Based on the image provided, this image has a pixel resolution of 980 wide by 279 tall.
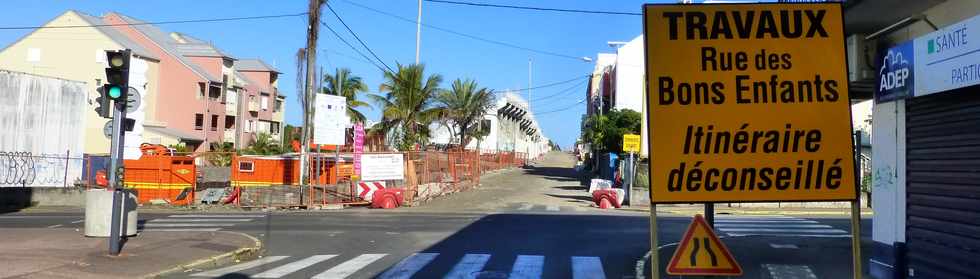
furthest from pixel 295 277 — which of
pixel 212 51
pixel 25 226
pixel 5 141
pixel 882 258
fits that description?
pixel 212 51

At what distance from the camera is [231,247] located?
12992 mm

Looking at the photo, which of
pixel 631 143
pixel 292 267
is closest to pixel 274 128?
pixel 631 143

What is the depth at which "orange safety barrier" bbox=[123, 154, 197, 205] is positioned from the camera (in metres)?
25.6

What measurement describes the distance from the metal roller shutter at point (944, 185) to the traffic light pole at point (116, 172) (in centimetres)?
1091

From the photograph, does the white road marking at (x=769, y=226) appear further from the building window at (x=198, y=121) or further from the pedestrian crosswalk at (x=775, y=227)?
the building window at (x=198, y=121)

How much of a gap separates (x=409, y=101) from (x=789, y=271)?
89.3 ft

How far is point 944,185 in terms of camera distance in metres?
8.10

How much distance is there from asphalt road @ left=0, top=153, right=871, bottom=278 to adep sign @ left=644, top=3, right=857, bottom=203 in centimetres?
561

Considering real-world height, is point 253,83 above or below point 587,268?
above

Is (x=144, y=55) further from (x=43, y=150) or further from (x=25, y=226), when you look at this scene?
(x=25, y=226)

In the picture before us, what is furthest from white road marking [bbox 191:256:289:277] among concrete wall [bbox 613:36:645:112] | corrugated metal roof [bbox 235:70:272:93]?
corrugated metal roof [bbox 235:70:272:93]

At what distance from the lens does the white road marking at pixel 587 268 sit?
10305 millimetres

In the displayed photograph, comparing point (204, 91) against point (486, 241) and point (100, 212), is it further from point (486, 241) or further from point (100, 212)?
point (486, 241)

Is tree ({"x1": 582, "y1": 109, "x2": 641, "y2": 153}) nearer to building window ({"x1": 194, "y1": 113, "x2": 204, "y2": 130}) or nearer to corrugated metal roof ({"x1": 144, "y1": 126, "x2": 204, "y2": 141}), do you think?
corrugated metal roof ({"x1": 144, "y1": 126, "x2": 204, "y2": 141})
